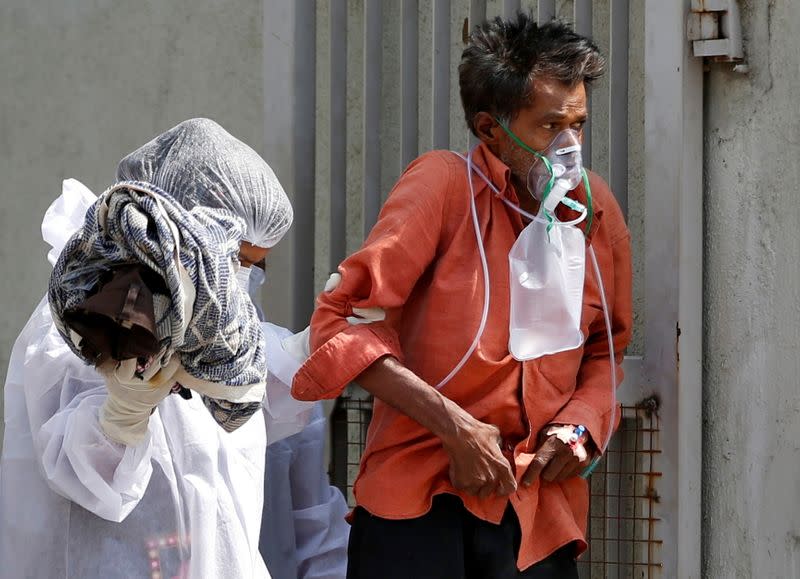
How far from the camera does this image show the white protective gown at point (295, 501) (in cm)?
314

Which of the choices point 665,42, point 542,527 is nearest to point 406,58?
point 665,42

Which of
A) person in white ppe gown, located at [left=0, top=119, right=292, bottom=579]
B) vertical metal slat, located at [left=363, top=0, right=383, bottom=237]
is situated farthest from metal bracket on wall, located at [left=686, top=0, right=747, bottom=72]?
person in white ppe gown, located at [left=0, top=119, right=292, bottom=579]

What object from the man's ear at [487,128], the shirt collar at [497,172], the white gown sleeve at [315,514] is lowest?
the white gown sleeve at [315,514]

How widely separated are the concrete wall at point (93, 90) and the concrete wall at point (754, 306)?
4.77 feet

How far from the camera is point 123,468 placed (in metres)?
2.45

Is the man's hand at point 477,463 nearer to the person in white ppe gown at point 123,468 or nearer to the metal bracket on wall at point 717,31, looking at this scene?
the person in white ppe gown at point 123,468

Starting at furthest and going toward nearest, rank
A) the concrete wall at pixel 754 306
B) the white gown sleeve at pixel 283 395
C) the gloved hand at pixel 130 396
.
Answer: the concrete wall at pixel 754 306
the white gown sleeve at pixel 283 395
the gloved hand at pixel 130 396

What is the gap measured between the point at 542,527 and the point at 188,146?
1073mm

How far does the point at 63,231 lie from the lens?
8.64 feet

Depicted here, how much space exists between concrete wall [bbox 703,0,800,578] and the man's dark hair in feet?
1.92

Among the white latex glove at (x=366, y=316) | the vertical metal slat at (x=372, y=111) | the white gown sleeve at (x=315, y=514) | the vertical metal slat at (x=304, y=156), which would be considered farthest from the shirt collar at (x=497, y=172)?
the vertical metal slat at (x=304, y=156)

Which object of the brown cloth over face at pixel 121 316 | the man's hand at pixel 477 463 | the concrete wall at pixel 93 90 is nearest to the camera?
the brown cloth over face at pixel 121 316

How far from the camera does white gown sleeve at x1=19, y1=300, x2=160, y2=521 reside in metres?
2.44

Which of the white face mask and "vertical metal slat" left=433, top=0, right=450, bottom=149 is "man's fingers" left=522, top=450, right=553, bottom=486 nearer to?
the white face mask
